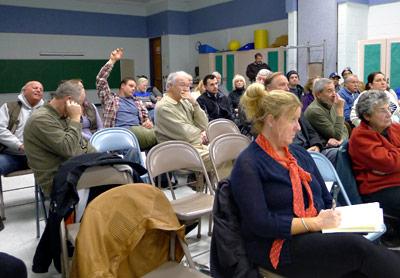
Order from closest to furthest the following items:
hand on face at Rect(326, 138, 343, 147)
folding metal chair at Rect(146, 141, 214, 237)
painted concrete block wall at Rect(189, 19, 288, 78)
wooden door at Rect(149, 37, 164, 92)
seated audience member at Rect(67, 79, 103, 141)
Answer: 1. folding metal chair at Rect(146, 141, 214, 237)
2. hand on face at Rect(326, 138, 343, 147)
3. seated audience member at Rect(67, 79, 103, 141)
4. painted concrete block wall at Rect(189, 19, 288, 78)
5. wooden door at Rect(149, 37, 164, 92)

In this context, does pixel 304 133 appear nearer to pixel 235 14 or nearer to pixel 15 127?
pixel 15 127

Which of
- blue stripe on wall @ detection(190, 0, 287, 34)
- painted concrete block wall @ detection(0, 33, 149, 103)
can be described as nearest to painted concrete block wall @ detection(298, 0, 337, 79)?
blue stripe on wall @ detection(190, 0, 287, 34)

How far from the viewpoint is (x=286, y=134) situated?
67.8 inches

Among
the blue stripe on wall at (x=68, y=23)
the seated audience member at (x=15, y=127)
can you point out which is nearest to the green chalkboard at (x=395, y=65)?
the seated audience member at (x=15, y=127)

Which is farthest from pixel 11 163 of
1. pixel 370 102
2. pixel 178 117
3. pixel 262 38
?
pixel 262 38

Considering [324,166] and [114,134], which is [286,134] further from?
[114,134]

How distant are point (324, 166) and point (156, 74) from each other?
10363 millimetres

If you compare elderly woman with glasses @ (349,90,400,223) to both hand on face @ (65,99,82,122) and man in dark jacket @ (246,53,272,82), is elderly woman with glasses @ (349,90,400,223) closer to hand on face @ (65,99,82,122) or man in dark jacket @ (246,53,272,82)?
hand on face @ (65,99,82,122)

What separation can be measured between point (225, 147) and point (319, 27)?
217 inches

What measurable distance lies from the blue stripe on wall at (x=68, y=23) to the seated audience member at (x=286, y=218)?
398 inches

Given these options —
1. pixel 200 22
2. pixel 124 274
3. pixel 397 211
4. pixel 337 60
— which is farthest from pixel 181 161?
pixel 200 22

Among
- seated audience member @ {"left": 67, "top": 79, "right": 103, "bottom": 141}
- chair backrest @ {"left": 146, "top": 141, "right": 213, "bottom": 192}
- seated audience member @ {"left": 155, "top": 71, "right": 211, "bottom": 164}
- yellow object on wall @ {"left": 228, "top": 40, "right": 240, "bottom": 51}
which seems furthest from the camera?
yellow object on wall @ {"left": 228, "top": 40, "right": 240, "bottom": 51}

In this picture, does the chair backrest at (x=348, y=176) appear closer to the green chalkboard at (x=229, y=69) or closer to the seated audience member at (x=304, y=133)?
the seated audience member at (x=304, y=133)

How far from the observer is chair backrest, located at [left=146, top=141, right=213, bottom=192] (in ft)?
8.75
